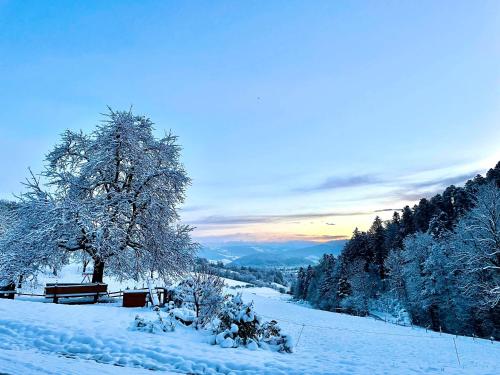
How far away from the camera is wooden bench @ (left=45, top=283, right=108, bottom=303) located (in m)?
16.6

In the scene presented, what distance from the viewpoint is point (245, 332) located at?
11758mm

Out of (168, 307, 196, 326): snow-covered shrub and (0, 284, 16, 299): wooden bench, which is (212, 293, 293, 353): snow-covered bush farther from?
(0, 284, 16, 299): wooden bench

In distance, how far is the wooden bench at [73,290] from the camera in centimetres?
1660

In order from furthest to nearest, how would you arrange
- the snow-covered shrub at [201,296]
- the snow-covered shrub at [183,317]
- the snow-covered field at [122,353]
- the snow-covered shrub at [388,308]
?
the snow-covered shrub at [388,308], the snow-covered shrub at [201,296], the snow-covered shrub at [183,317], the snow-covered field at [122,353]

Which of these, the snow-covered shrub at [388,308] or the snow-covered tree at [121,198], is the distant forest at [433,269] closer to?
the snow-covered shrub at [388,308]

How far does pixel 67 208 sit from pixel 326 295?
6704 cm

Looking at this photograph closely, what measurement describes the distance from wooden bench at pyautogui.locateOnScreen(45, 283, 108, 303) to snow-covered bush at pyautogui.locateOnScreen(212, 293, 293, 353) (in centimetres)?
846

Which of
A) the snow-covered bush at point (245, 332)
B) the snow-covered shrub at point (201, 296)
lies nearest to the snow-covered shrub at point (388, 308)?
the snow-covered shrub at point (201, 296)

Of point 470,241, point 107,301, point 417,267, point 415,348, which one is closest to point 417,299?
point 417,267

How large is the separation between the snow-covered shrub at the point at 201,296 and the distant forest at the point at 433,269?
17895mm

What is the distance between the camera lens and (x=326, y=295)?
74.0 m

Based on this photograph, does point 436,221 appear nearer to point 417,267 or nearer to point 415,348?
point 417,267

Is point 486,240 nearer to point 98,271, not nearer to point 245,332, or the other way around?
point 245,332

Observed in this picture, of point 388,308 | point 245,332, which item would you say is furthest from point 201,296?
point 388,308
